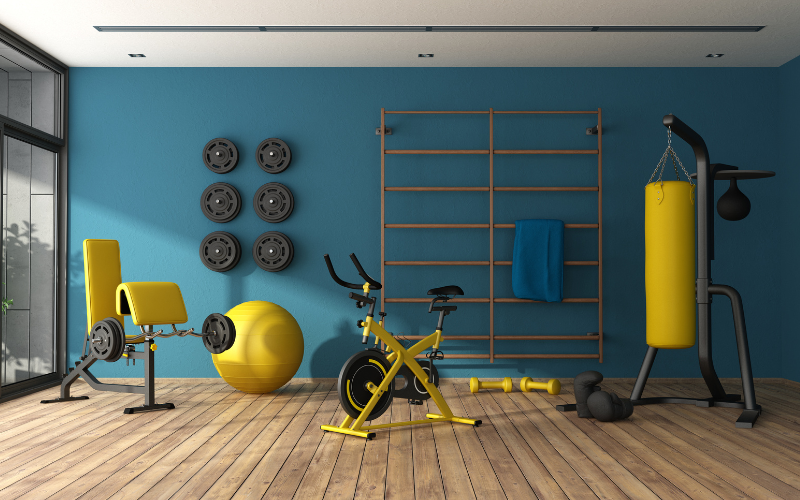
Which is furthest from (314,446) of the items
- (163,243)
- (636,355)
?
(636,355)

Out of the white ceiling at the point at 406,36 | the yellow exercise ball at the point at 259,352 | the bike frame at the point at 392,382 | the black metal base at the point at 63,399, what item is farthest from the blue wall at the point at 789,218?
the black metal base at the point at 63,399

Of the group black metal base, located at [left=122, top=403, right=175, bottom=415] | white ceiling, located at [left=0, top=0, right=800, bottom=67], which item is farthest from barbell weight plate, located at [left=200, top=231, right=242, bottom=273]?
white ceiling, located at [left=0, top=0, right=800, bottom=67]

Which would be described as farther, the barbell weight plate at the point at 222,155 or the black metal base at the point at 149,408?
the barbell weight plate at the point at 222,155

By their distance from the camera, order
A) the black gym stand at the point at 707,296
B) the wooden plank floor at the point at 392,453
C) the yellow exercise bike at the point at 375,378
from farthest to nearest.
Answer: the black gym stand at the point at 707,296 < the yellow exercise bike at the point at 375,378 < the wooden plank floor at the point at 392,453

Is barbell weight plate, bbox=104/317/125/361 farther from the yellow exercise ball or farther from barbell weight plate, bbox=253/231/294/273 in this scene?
barbell weight plate, bbox=253/231/294/273

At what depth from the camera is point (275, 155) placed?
201 inches

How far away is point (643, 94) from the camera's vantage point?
5.20 metres

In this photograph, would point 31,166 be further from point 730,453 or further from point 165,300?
A: point 730,453

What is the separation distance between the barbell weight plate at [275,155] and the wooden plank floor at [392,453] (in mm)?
1979

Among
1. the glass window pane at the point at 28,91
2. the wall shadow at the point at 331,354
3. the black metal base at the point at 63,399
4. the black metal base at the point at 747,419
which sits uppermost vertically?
the glass window pane at the point at 28,91

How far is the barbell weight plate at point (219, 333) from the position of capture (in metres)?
4.14

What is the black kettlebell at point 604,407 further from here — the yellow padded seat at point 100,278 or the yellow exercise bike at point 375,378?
the yellow padded seat at point 100,278

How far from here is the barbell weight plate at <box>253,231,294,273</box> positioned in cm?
507

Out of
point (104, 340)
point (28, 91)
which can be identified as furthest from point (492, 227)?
point (28, 91)
